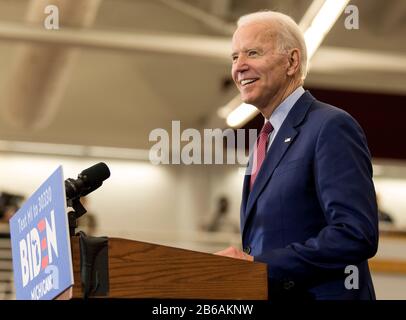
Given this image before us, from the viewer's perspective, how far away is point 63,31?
9.10m

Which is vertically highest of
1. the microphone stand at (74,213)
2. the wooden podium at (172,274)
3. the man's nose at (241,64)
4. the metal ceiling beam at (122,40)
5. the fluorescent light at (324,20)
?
the metal ceiling beam at (122,40)

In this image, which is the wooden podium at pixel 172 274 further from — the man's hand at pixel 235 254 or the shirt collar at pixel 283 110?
the shirt collar at pixel 283 110

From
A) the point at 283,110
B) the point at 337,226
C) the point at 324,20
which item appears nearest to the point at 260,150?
the point at 283,110

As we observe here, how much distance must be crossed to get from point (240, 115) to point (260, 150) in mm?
9152

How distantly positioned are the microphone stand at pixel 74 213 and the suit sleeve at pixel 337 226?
17.0 inches

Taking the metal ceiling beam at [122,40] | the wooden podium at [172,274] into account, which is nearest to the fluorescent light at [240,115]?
the metal ceiling beam at [122,40]

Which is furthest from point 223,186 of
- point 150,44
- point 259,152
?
point 259,152

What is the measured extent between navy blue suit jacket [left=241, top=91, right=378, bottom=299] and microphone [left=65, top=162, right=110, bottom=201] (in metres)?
0.42

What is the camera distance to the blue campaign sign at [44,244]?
74.4 inches

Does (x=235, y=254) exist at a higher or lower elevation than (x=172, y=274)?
higher

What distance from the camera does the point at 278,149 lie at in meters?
2.40

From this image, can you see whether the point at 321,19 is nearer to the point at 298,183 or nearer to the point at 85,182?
the point at 298,183

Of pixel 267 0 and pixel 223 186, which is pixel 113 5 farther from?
pixel 223 186
